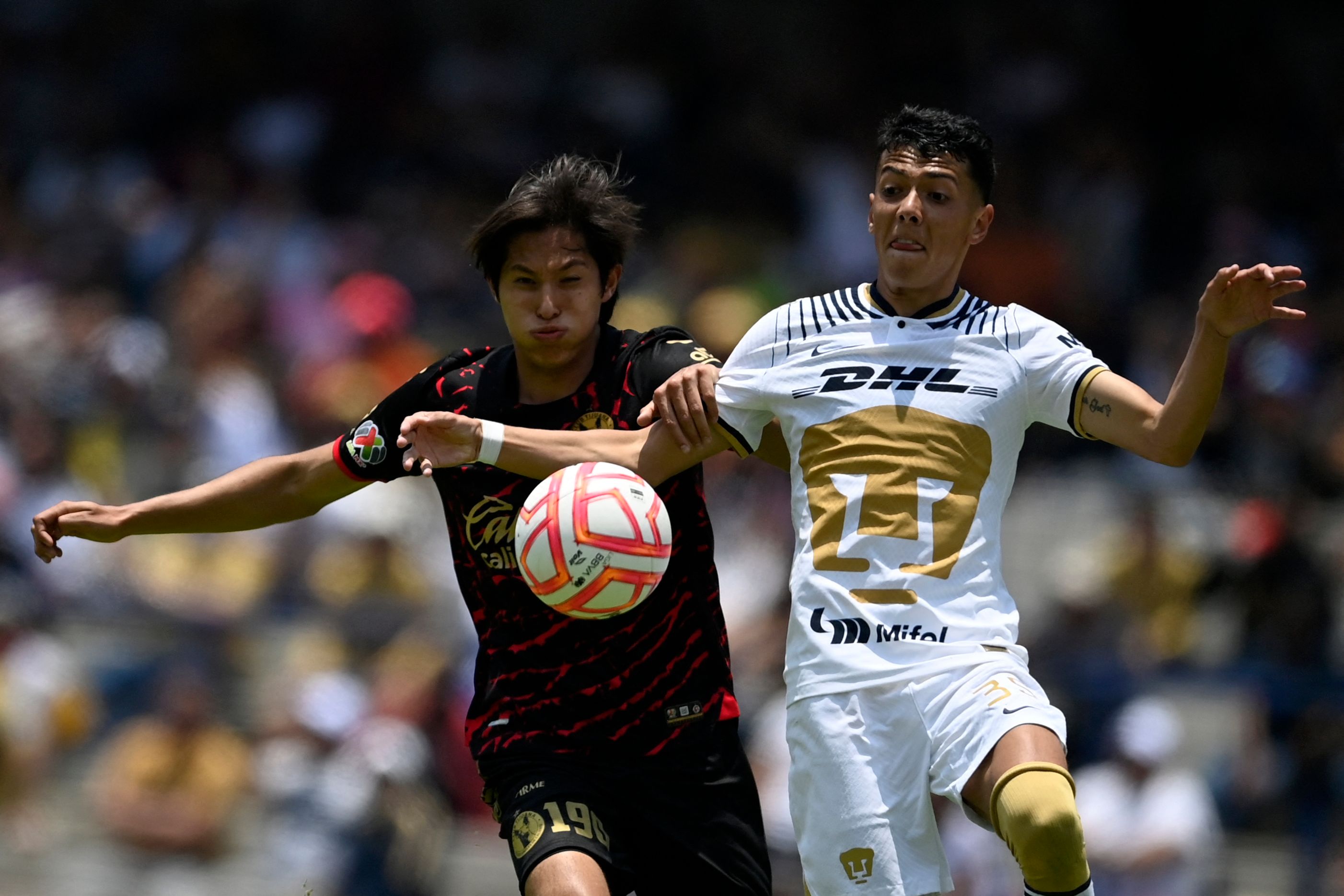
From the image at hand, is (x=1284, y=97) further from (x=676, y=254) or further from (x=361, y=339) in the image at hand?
(x=361, y=339)

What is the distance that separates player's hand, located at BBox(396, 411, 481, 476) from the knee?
170 centimetres

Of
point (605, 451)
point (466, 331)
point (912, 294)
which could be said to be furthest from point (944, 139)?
point (466, 331)

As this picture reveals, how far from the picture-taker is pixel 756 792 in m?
5.33

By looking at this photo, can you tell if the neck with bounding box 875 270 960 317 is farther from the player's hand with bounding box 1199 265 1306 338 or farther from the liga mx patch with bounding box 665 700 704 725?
the liga mx patch with bounding box 665 700 704 725

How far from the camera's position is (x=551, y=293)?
5207mm

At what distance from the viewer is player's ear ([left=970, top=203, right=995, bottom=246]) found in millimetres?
5129

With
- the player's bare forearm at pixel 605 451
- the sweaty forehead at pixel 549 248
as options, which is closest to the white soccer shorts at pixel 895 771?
the player's bare forearm at pixel 605 451

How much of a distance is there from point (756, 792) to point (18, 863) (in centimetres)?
769

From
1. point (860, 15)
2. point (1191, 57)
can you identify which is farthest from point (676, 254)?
point (1191, 57)

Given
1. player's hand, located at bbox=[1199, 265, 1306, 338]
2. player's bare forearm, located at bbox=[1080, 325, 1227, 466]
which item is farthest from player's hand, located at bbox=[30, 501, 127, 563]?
player's hand, located at bbox=[1199, 265, 1306, 338]

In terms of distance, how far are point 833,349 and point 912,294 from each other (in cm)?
28

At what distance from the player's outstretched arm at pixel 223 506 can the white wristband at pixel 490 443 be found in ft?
1.96

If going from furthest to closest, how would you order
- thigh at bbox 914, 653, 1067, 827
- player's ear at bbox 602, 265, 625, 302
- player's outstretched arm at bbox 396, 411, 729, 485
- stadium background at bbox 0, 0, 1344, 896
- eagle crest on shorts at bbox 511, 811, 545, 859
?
stadium background at bbox 0, 0, 1344, 896 → player's ear at bbox 602, 265, 625, 302 → player's outstretched arm at bbox 396, 411, 729, 485 → eagle crest on shorts at bbox 511, 811, 545, 859 → thigh at bbox 914, 653, 1067, 827

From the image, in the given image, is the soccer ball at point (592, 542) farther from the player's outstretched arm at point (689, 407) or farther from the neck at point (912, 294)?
the neck at point (912, 294)
